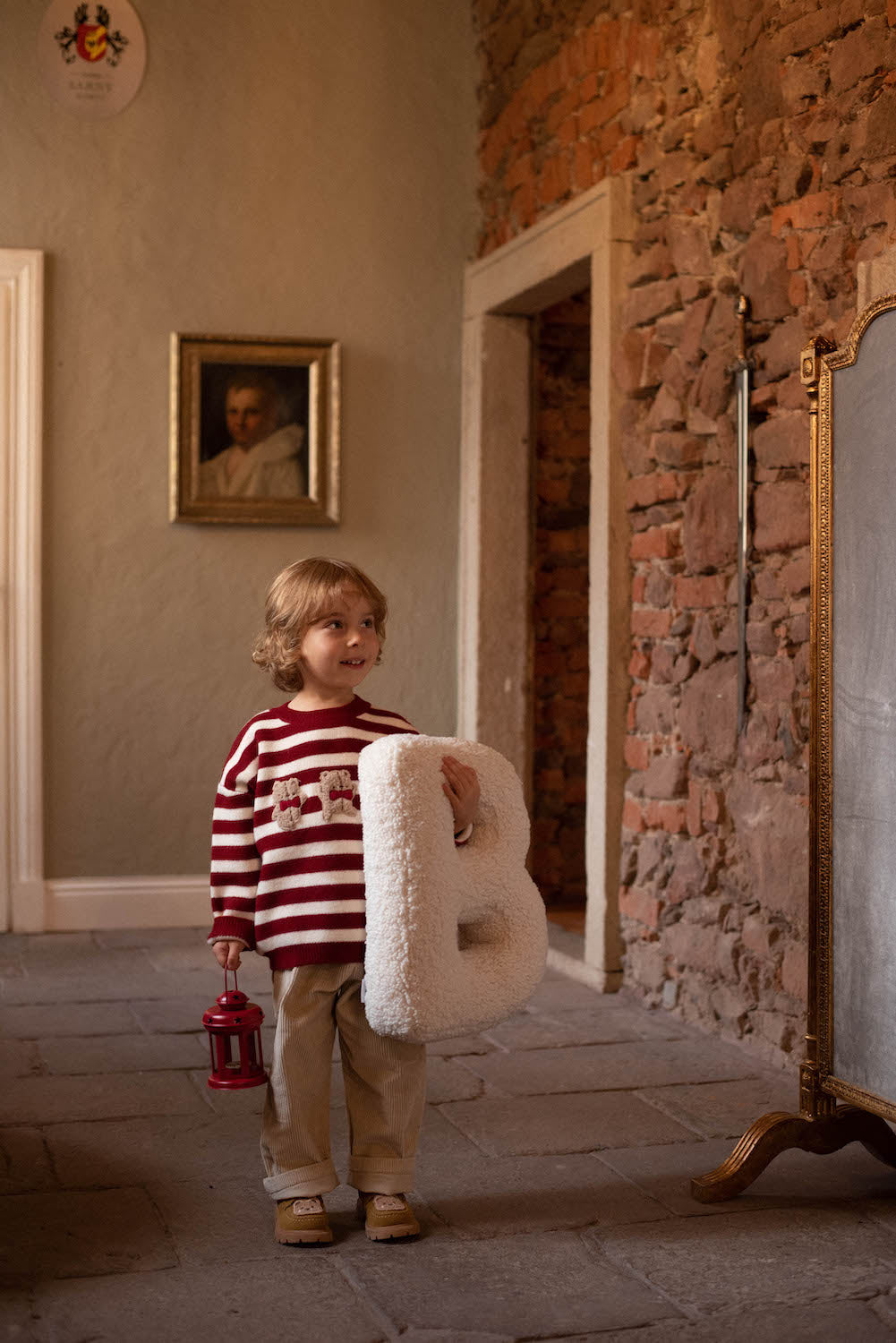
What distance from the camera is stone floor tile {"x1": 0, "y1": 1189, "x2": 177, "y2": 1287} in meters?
2.33

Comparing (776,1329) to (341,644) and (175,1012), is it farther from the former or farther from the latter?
(175,1012)

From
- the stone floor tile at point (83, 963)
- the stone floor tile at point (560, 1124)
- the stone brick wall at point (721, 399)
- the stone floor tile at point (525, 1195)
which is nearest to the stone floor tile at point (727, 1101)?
the stone floor tile at point (560, 1124)

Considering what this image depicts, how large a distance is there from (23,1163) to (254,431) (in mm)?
3135

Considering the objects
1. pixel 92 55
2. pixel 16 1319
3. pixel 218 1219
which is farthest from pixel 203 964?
pixel 92 55

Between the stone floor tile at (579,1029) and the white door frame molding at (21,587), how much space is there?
81.3 inches

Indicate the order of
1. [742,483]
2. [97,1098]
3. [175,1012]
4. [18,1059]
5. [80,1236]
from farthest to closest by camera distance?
[175,1012] < [742,483] < [18,1059] < [97,1098] < [80,1236]

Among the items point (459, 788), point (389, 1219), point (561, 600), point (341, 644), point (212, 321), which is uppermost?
point (212, 321)

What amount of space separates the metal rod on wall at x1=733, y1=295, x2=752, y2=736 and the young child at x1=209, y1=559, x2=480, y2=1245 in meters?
1.51

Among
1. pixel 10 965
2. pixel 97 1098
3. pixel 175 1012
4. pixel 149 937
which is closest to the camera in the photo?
pixel 97 1098

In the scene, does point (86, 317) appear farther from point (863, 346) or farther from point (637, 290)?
point (863, 346)

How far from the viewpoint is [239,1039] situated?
2445mm

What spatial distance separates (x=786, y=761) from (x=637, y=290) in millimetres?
1487

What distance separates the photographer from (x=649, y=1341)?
6.86 ft

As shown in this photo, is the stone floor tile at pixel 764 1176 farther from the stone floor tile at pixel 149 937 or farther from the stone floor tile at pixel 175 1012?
the stone floor tile at pixel 149 937
